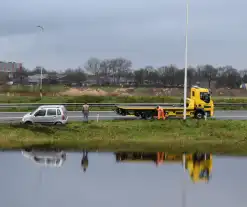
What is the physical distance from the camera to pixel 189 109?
3625 centimetres

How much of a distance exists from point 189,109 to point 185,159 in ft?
42.1

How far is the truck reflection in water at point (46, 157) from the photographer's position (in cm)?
2259

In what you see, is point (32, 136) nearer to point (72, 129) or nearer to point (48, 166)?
point (72, 129)

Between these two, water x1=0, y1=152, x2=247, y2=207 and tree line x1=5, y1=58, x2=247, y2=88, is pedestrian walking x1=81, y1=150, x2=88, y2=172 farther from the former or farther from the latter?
tree line x1=5, y1=58, x2=247, y2=88

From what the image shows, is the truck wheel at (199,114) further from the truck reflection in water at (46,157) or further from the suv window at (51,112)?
the truck reflection in water at (46,157)

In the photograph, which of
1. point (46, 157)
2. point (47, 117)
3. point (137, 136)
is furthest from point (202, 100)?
point (46, 157)

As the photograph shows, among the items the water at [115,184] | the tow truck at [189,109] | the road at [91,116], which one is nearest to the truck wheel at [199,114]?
the tow truck at [189,109]

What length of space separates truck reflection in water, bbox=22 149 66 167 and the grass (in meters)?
1.73

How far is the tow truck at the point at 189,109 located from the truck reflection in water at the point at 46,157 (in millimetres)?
11448

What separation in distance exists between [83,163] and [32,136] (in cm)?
815

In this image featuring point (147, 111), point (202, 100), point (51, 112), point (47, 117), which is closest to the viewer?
point (47, 117)

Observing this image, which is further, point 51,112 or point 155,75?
point 155,75

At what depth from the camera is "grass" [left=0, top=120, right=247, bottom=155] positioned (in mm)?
27672

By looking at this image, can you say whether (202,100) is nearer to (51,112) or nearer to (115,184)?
(51,112)
